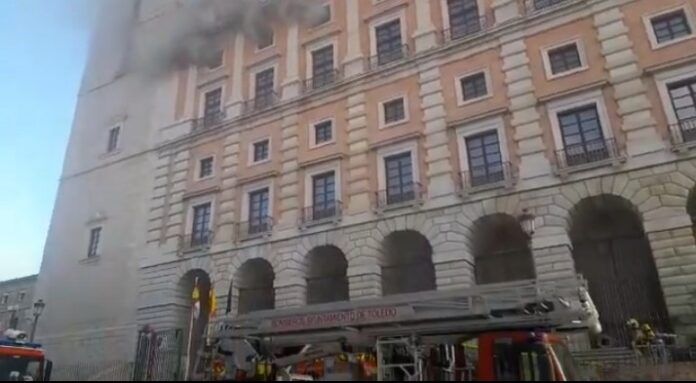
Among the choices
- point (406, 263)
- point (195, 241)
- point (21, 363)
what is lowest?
point (21, 363)

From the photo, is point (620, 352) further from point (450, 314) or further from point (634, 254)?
point (450, 314)

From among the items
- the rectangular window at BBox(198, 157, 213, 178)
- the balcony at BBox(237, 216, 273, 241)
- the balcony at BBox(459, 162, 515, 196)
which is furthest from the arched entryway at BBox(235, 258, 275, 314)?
the balcony at BBox(459, 162, 515, 196)

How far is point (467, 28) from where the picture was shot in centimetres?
2275

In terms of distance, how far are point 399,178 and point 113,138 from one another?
20912 mm

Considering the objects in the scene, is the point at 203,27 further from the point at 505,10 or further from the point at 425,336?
the point at 425,336

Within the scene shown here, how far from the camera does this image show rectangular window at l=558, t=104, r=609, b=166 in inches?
704

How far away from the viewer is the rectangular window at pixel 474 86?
2120 cm

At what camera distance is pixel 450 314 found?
948 centimetres

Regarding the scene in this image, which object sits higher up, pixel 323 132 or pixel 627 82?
pixel 323 132

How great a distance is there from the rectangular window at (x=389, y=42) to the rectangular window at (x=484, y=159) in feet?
20.3

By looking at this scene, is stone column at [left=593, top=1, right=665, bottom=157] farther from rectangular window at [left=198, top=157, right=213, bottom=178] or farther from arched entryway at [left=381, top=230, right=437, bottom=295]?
rectangular window at [left=198, top=157, right=213, bottom=178]

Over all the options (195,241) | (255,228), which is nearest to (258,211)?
(255,228)

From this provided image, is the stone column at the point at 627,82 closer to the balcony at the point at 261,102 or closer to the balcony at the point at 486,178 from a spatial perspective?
the balcony at the point at 486,178

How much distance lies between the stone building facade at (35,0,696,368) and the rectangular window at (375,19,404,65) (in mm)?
89
